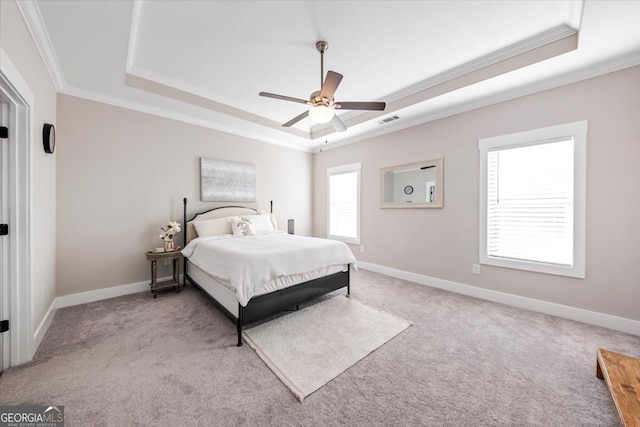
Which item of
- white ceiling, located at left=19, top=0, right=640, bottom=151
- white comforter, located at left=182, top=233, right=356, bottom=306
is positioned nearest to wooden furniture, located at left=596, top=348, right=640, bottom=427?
white comforter, located at left=182, top=233, right=356, bottom=306

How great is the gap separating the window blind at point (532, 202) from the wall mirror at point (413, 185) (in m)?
0.68

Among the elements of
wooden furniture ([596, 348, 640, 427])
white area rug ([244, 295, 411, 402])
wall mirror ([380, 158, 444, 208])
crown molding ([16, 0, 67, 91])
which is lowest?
white area rug ([244, 295, 411, 402])

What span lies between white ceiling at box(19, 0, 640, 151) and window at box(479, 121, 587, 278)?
0.67m

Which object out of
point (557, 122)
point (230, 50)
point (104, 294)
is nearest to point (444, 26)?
point (557, 122)

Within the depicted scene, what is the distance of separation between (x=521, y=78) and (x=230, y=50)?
132 inches

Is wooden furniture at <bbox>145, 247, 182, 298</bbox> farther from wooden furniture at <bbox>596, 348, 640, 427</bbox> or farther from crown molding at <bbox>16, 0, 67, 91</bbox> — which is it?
wooden furniture at <bbox>596, 348, 640, 427</bbox>

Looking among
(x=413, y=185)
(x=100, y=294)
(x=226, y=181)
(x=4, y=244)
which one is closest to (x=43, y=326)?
(x=100, y=294)

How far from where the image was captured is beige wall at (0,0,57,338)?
168cm

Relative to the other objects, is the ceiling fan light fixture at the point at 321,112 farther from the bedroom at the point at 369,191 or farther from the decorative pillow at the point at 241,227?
the decorative pillow at the point at 241,227

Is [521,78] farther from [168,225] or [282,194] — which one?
[168,225]

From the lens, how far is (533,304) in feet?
9.48

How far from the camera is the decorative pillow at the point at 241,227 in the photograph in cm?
382

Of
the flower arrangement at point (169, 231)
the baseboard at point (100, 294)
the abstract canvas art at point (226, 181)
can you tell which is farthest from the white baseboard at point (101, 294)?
the abstract canvas art at point (226, 181)

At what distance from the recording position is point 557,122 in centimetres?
273
